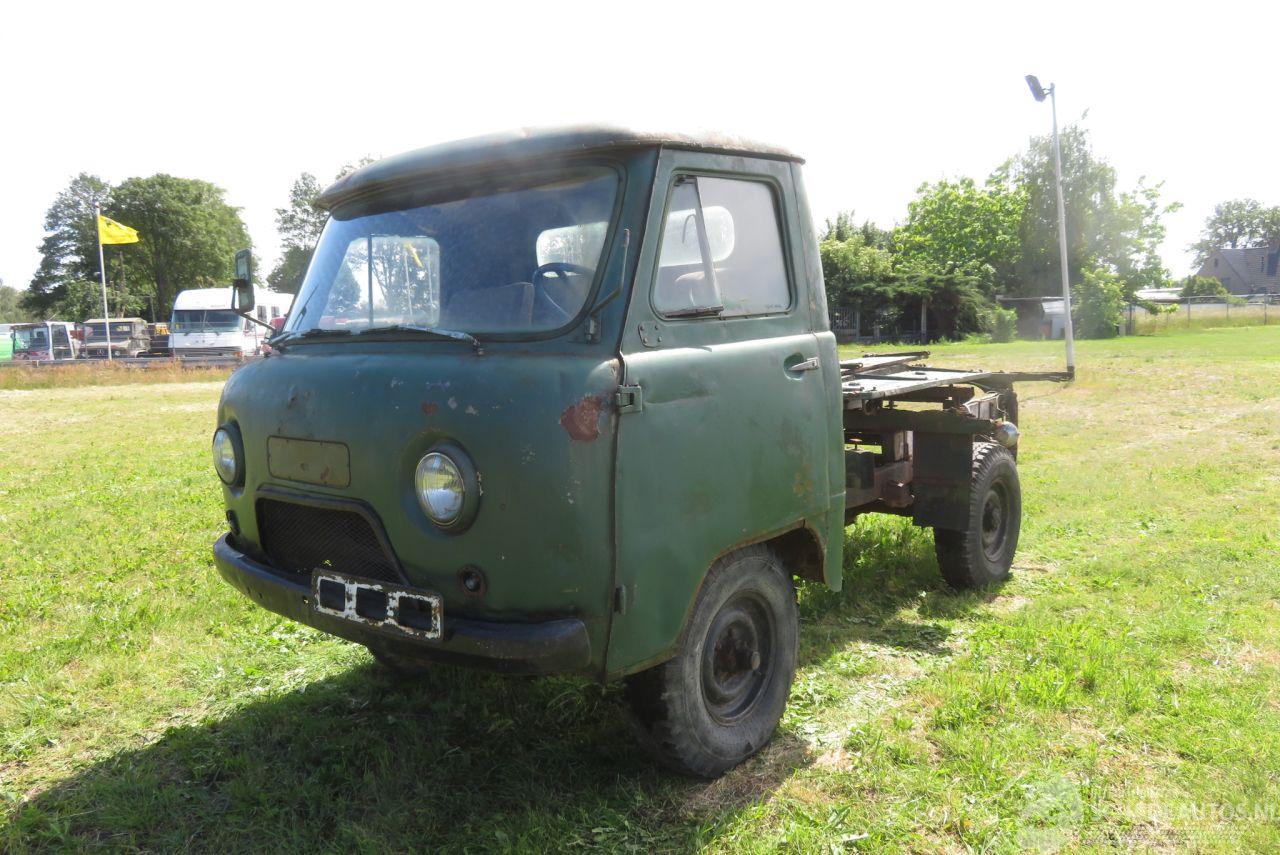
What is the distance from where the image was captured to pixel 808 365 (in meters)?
3.67

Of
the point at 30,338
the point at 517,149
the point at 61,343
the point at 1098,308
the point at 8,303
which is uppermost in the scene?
the point at 8,303

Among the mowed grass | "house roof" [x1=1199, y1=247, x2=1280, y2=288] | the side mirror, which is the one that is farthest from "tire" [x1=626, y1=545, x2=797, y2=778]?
"house roof" [x1=1199, y1=247, x2=1280, y2=288]

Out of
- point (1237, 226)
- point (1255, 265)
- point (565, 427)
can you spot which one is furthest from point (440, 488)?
point (1237, 226)

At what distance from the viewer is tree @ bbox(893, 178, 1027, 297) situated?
57.8 meters

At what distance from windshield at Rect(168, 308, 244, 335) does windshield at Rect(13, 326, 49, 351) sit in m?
10.4

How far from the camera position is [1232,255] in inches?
3332

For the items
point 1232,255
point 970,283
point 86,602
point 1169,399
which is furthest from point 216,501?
point 1232,255

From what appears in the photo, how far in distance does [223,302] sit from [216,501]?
2868cm

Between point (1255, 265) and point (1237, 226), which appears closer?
point (1255, 265)

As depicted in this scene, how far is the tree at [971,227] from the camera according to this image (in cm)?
5778

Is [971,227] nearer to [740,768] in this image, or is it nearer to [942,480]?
[942,480]

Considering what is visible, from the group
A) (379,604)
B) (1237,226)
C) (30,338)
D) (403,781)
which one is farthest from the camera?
(1237,226)

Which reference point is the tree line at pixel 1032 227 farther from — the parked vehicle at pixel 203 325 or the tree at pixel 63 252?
the tree at pixel 63 252

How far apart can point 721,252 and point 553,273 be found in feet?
2.27
